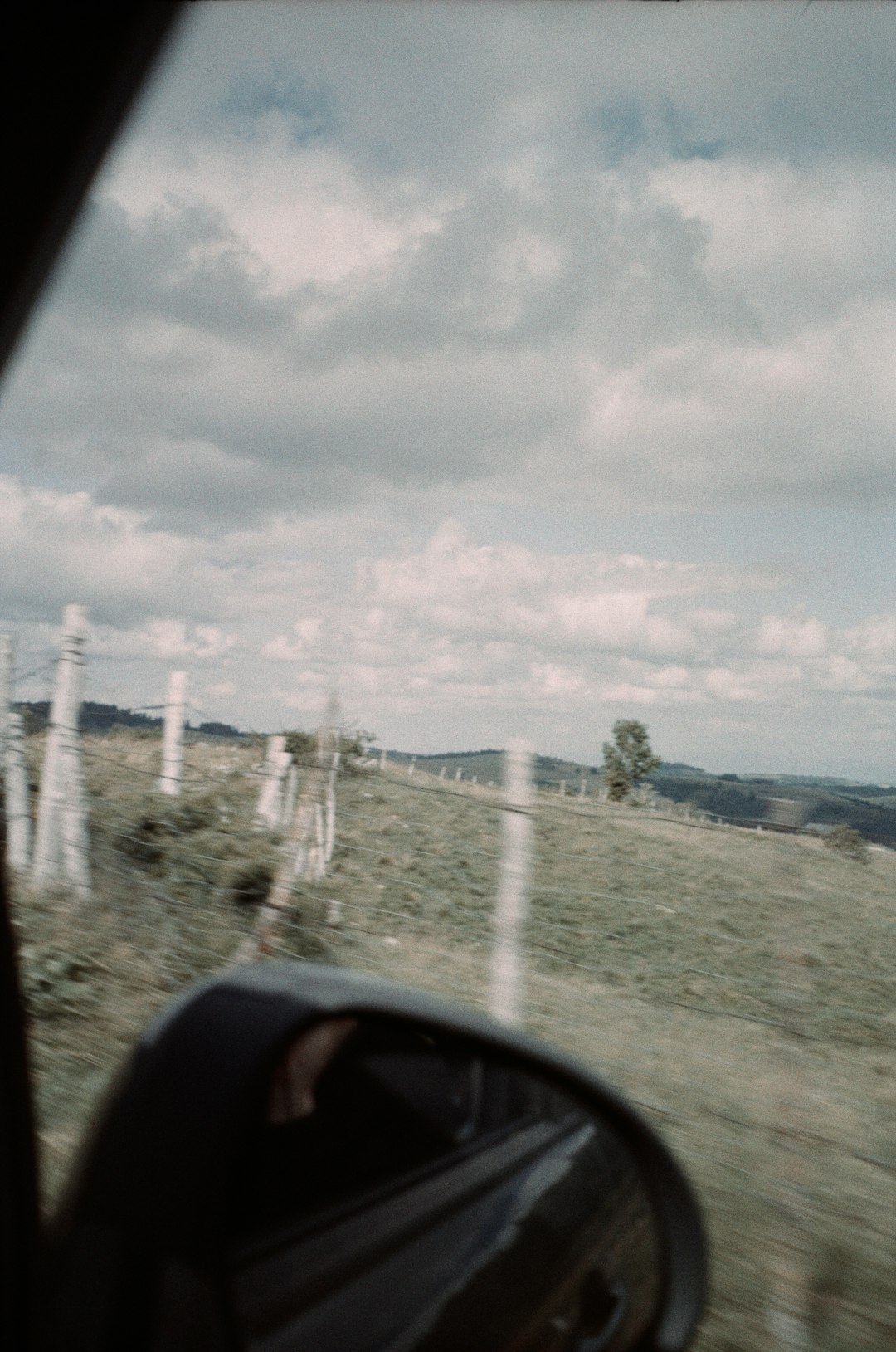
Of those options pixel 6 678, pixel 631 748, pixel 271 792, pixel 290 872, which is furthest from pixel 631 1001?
pixel 631 748

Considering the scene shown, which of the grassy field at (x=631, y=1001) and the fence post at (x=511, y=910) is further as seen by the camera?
the fence post at (x=511, y=910)

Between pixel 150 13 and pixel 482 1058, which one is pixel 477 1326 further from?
pixel 150 13

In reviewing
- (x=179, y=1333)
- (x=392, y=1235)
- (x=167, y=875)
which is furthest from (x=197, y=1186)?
(x=167, y=875)

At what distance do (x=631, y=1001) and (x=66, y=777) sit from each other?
4.82 metres

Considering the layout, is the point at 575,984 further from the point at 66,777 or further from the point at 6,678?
the point at 6,678

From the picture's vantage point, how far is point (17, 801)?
6824 mm

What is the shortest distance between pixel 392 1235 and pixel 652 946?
11.3 m

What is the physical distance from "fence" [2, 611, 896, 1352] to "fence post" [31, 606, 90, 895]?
0.53 feet

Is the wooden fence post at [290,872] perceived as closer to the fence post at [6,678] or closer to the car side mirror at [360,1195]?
the fence post at [6,678]

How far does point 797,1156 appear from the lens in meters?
3.16

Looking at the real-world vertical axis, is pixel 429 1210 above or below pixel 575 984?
above

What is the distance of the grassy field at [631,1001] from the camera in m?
3.01

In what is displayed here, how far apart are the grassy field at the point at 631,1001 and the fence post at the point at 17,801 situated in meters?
0.49

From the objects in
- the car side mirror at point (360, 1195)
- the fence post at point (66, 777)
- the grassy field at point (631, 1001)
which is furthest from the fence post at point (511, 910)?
the car side mirror at point (360, 1195)
